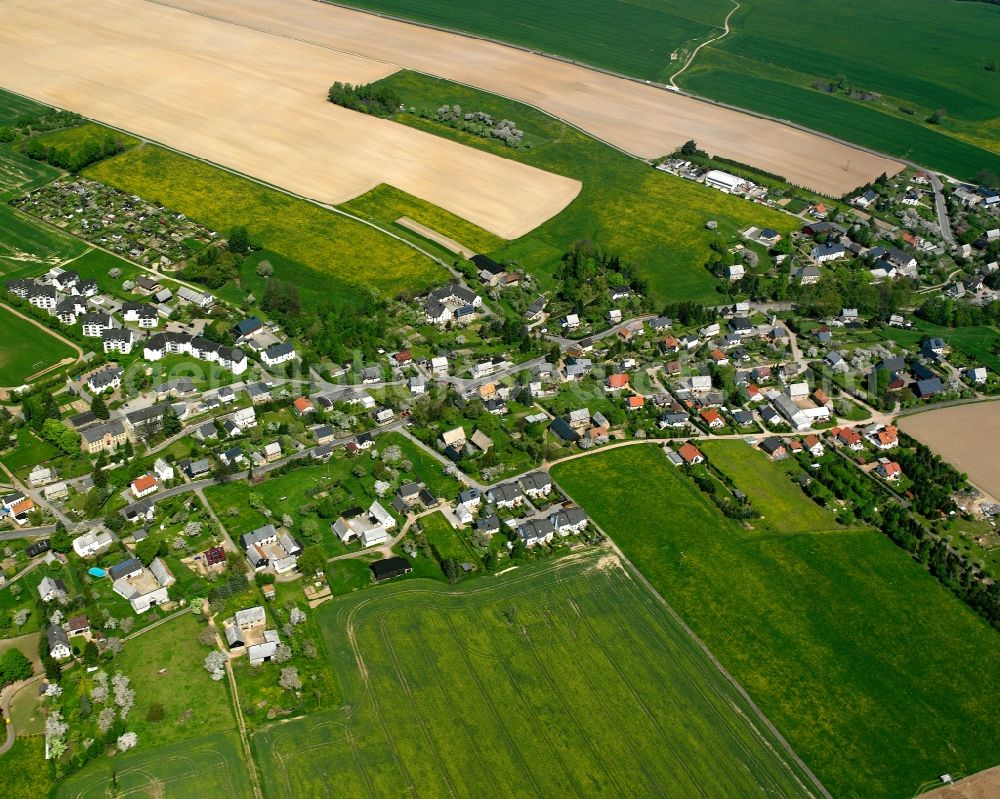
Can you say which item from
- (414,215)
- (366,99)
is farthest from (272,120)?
(414,215)

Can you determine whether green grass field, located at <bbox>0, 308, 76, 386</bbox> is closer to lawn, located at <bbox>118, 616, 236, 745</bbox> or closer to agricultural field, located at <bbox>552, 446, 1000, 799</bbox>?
lawn, located at <bbox>118, 616, 236, 745</bbox>

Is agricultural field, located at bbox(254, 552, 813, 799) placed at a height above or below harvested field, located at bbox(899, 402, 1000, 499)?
below

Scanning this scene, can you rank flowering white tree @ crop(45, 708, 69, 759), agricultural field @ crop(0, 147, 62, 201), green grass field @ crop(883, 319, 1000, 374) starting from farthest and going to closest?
agricultural field @ crop(0, 147, 62, 201) → green grass field @ crop(883, 319, 1000, 374) → flowering white tree @ crop(45, 708, 69, 759)

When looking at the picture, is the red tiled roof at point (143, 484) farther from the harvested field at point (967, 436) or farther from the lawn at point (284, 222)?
the harvested field at point (967, 436)

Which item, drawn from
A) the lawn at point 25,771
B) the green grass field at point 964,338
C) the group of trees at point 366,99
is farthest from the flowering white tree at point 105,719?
the group of trees at point 366,99

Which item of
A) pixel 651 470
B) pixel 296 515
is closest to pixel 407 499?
pixel 296 515

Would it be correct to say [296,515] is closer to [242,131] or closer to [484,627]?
[484,627]

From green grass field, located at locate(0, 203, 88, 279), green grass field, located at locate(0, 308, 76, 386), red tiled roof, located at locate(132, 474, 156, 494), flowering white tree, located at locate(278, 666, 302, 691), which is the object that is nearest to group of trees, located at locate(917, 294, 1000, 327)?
flowering white tree, located at locate(278, 666, 302, 691)
